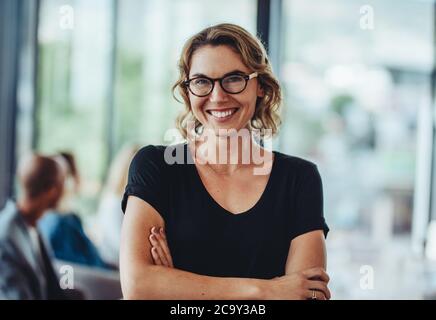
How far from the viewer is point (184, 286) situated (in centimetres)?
114

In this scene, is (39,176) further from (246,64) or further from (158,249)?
(246,64)

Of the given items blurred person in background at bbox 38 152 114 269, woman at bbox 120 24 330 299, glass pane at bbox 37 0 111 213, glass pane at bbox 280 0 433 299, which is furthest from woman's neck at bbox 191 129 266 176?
glass pane at bbox 280 0 433 299

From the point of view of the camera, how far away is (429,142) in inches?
202

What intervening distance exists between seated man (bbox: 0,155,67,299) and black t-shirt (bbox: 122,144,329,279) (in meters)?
0.85

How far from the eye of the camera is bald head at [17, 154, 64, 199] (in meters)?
2.03

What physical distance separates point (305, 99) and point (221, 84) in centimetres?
545

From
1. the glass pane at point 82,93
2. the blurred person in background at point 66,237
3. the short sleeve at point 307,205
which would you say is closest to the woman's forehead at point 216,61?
the short sleeve at point 307,205

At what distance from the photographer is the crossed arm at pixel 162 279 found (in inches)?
44.9

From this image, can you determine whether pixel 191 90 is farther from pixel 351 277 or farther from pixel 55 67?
pixel 55 67

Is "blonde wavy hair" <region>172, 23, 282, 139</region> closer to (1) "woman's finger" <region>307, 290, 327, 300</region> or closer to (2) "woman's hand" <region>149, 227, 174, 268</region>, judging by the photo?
(2) "woman's hand" <region>149, 227, 174, 268</region>

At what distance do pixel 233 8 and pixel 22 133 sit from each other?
1863mm

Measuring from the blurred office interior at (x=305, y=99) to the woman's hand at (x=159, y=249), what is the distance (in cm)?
33

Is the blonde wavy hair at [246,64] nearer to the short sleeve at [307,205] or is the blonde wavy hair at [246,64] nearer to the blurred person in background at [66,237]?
the short sleeve at [307,205]
